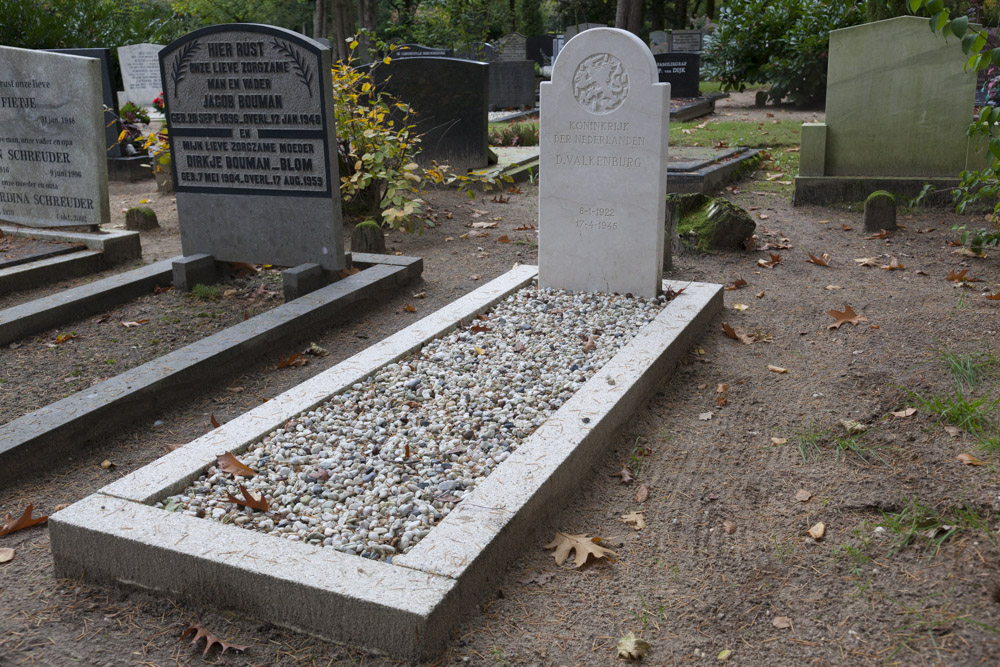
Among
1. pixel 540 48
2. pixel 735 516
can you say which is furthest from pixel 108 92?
pixel 540 48

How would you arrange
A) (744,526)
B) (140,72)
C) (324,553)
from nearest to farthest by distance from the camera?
1. (324,553)
2. (744,526)
3. (140,72)

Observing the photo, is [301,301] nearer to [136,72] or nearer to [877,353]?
[877,353]

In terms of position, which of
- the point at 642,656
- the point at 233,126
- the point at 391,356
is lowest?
the point at 642,656

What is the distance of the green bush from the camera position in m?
16.6

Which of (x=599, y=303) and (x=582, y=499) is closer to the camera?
(x=582, y=499)

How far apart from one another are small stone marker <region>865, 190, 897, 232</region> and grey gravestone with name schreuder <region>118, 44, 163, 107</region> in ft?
58.7

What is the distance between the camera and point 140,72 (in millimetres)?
21016

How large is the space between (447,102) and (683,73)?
10.1m

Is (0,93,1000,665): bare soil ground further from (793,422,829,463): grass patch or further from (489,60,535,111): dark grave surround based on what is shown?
(489,60,535,111): dark grave surround

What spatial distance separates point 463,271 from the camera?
7148 millimetres

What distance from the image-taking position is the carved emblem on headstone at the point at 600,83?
531cm

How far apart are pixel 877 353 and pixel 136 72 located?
2053cm

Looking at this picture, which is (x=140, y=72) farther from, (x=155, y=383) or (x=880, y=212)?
(x=155, y=383)

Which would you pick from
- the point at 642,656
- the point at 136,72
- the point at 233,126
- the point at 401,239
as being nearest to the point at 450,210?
the point at 401,239
